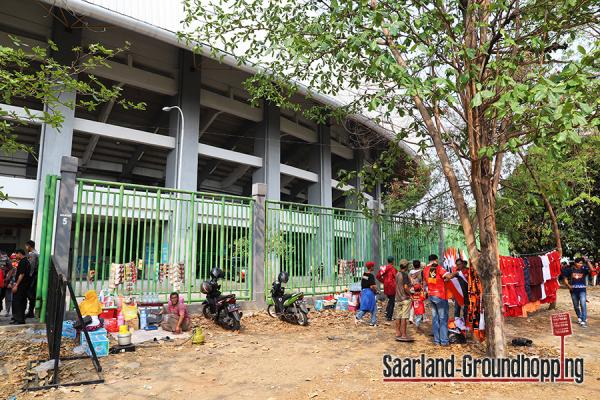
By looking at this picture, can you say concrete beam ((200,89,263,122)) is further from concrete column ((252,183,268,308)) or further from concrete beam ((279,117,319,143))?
concrete column ((252,183,268,308))

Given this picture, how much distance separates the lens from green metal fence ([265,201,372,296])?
10266mm

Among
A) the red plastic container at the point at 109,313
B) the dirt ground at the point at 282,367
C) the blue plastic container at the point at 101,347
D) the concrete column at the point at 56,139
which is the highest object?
the concrete column at the point at 56,139

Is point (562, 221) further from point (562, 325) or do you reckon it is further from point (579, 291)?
point (562, 325)

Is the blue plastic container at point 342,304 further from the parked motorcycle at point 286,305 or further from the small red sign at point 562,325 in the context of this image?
the small red sign at point 562,325

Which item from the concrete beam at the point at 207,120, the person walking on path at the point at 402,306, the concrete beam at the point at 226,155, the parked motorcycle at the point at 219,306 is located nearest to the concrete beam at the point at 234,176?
the concrete beam at the point at 226,155

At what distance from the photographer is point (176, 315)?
7.72 meters

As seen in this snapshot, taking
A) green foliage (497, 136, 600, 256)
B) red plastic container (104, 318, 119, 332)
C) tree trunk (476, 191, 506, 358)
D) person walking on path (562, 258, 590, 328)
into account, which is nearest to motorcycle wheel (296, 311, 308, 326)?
red plastic container (104, 318, 119, 332)

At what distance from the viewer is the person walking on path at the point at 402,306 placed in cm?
750

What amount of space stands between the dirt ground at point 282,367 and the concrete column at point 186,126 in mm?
12000

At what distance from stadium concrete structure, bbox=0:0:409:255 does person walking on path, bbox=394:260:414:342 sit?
16.1 ft

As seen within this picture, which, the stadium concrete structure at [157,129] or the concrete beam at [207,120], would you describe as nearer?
the stadium concrete structure at [157,129]

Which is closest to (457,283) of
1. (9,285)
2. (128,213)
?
(128,213)

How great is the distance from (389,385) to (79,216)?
6210 mm

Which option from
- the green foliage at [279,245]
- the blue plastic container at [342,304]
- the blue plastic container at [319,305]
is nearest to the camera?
the green foliage at [279,245]
